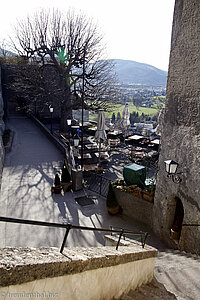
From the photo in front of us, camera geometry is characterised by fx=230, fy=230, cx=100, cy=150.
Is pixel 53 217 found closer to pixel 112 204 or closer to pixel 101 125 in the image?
pixel 112 204

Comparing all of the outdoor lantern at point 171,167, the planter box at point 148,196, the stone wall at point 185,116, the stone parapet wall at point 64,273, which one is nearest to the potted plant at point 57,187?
the planter box at point 148,196

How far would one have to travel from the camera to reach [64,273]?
8.11 feet

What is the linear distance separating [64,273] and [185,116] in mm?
5645

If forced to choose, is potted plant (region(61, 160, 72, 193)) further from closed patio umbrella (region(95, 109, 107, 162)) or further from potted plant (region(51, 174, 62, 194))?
closed patio umbrella (region(95, 109, 107, 162))

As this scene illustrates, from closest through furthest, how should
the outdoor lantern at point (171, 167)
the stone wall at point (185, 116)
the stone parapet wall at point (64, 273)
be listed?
the stone parapet wall at point (64, 273), the stone wall at point (185, 116), the outdoor lantern at point (171, 167)

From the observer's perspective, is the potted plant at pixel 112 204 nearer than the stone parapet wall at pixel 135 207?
No

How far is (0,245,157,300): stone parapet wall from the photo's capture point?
2076 mm

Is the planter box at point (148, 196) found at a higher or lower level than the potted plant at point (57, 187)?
higher

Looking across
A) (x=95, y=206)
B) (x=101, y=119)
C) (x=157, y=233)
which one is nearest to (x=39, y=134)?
(x=101, y=119)

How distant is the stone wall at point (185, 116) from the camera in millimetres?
6258

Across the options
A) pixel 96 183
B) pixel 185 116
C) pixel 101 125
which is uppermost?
pixel 185 116

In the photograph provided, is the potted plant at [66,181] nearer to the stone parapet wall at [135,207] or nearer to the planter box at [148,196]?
the stone parapet wall at [135,207]

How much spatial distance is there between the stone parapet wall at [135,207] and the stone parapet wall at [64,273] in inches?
212

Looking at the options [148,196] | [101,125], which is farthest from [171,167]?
[101,125]
